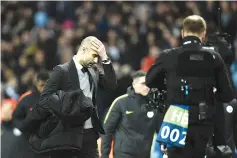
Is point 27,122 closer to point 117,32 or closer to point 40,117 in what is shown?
point 40,117

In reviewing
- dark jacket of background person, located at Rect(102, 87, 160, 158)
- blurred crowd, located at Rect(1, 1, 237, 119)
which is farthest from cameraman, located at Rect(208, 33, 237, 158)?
blurred crowd, located at Rect(1, 1, 237, 119)

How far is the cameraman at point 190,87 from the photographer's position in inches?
287

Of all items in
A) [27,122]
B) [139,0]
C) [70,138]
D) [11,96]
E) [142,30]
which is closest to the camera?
[70,138]

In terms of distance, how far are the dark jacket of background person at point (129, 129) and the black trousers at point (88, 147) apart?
1717 millimetres

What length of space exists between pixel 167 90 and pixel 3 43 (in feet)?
40.8

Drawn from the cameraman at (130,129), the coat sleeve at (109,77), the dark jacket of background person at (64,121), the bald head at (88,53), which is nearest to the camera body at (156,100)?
the cameraman at (130,129)

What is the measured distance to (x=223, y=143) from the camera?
7684 mm

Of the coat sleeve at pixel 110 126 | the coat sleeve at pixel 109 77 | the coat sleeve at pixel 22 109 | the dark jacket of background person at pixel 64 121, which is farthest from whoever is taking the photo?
the coat sleeve at pixel 22 109

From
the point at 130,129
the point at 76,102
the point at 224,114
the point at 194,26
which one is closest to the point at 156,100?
the point at 130,129

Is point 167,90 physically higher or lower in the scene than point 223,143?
higher

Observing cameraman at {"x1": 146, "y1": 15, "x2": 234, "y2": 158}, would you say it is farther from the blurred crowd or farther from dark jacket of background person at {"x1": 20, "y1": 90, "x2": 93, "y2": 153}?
the blurred crowd

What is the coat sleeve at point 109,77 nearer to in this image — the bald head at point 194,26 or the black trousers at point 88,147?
the black trousers at point 88,147

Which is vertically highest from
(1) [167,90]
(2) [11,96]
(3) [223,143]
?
(1) [167,90]

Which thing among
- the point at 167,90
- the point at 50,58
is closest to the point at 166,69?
the point at 167,90
